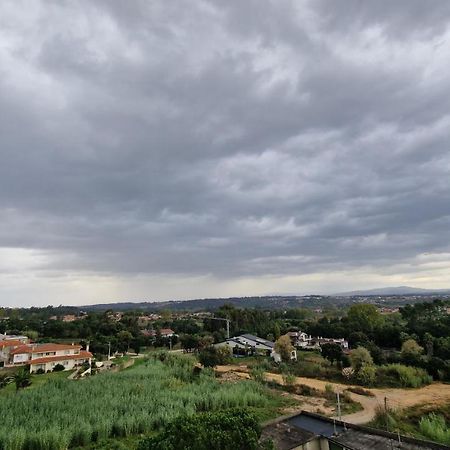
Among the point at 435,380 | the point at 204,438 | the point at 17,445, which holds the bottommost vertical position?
the point at 435,380

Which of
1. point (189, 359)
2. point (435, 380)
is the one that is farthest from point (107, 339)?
point (435, 380)

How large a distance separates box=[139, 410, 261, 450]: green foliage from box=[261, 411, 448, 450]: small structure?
382 cm

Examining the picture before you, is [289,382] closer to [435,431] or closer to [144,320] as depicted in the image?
[435,431]

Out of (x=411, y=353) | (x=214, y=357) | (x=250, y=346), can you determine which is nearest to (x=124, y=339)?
(x=250, y=346)

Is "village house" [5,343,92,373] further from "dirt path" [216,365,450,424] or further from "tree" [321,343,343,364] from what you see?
"tree" [321,343,343,364]

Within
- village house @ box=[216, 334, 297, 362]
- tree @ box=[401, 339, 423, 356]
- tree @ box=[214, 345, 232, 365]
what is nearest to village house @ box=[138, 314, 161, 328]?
village house @ box=[216, 334, 297, 362]

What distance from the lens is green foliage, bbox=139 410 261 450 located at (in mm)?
8266

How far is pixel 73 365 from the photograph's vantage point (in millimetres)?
44094

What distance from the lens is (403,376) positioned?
31.5 m

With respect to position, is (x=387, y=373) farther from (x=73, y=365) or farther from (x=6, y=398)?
(x=73, y=365)

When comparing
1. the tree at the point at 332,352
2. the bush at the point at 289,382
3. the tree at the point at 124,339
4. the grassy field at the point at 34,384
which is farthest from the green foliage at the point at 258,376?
the tree at the point at 124,339

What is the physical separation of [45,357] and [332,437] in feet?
134

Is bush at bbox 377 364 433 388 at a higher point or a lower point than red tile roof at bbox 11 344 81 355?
lower

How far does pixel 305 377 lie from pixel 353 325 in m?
28.3
